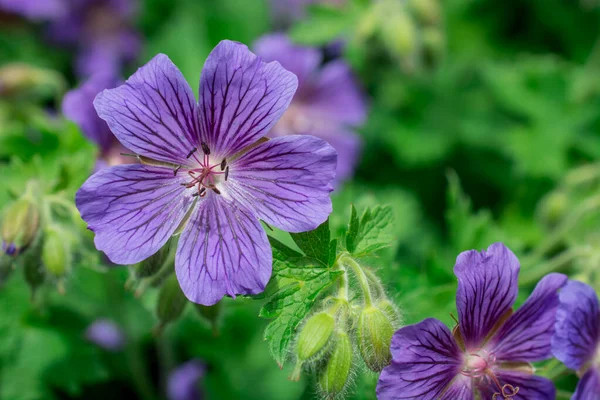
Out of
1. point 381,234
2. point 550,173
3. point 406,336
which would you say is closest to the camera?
point 406,336

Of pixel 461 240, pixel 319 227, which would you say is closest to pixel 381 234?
pixel 319 227

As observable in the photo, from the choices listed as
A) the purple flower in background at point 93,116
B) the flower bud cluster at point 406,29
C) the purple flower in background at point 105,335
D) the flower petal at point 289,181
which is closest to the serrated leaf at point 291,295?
the flower petal at point 289,181

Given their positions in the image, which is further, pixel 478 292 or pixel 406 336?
pixel 478 292

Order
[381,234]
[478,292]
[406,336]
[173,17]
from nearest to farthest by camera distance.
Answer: [406,336] < [478,292] < [381,234] < [173,17]

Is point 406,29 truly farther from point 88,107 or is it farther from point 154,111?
point 154,111

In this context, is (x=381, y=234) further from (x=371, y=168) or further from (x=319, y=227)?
(x=371, y=168)

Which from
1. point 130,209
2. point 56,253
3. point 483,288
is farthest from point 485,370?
point 56,253

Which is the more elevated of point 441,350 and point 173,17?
point 173,17

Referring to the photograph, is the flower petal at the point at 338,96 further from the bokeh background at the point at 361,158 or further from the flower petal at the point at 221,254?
the flower petal at the point at 221,254
